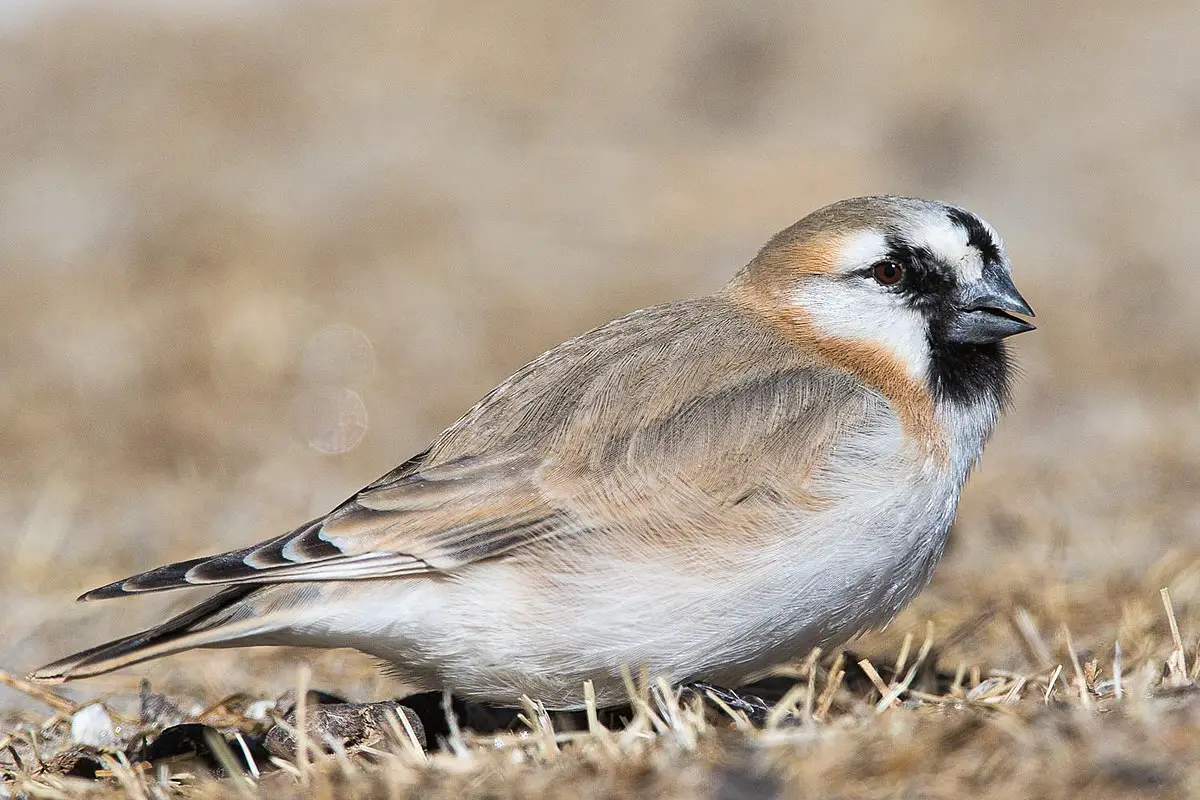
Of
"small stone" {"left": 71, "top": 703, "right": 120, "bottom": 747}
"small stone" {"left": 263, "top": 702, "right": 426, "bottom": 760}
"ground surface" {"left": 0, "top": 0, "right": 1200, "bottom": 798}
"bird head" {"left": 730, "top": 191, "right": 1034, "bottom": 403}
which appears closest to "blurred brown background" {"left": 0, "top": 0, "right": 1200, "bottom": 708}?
"ground surface" {"left": 0, "top": 0, "right": 1200, "bottom": 798}

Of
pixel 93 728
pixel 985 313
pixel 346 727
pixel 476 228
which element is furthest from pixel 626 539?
pixel 476 228

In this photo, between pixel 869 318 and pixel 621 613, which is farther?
pixel 869 318

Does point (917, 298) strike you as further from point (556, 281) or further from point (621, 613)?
point (556, 281)

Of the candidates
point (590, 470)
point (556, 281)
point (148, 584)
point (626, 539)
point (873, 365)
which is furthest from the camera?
point (556, 281)

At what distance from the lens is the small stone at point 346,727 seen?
4.21 metres

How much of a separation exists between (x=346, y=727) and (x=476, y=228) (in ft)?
24.6

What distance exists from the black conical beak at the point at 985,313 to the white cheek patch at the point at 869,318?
13 centimetres

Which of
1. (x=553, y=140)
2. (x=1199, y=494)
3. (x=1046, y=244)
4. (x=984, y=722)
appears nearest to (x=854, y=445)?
(x=984, y=722)

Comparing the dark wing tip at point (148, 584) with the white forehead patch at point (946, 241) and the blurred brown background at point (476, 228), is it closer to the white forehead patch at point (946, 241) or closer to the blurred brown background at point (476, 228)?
the blurred brown background at point (476, 228)

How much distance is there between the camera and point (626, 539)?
4250mm

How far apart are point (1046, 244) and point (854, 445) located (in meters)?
7.61

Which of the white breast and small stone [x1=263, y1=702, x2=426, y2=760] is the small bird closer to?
the white breast

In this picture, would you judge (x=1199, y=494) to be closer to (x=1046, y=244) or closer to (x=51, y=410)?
(x=1046, y=244)

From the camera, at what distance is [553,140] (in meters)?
13.1
